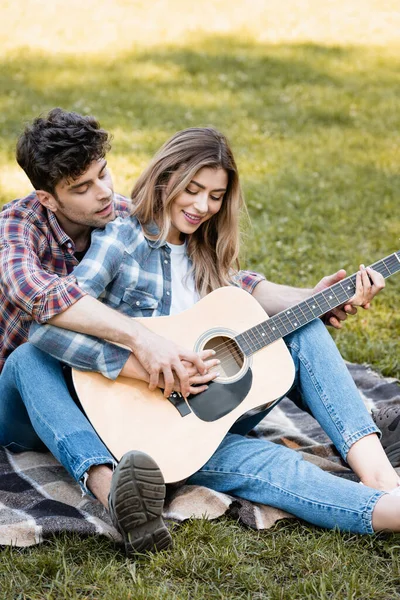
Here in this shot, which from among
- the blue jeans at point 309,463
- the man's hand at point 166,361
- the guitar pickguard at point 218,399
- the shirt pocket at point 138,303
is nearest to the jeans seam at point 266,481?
the blue jeans at point 309,463

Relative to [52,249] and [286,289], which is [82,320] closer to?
[52,249]

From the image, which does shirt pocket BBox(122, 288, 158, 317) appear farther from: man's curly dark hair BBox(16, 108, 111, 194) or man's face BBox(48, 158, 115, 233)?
man's curly dark hair BBox(16, 108, 111, 194)

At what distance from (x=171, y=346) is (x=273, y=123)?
253 inches

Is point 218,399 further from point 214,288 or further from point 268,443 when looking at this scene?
point 214,288

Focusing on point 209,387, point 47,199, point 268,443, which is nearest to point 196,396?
point 209,387

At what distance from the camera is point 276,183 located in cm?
732

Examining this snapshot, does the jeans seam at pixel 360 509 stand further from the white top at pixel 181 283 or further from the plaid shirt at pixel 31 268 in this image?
the plaid shirt at pixel 31 268

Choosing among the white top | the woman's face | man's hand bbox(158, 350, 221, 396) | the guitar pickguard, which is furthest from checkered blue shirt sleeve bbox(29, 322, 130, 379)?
the woman's face

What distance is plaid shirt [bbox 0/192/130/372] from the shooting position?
3.00 m

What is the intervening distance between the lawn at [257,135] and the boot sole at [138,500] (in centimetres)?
8

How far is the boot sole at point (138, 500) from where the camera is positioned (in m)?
2.55

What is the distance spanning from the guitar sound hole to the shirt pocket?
30 centimetres

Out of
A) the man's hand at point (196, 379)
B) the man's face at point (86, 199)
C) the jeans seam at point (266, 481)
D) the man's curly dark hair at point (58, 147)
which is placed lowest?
the jeans seam at point (266, 481)

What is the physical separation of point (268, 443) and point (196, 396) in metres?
0.35
